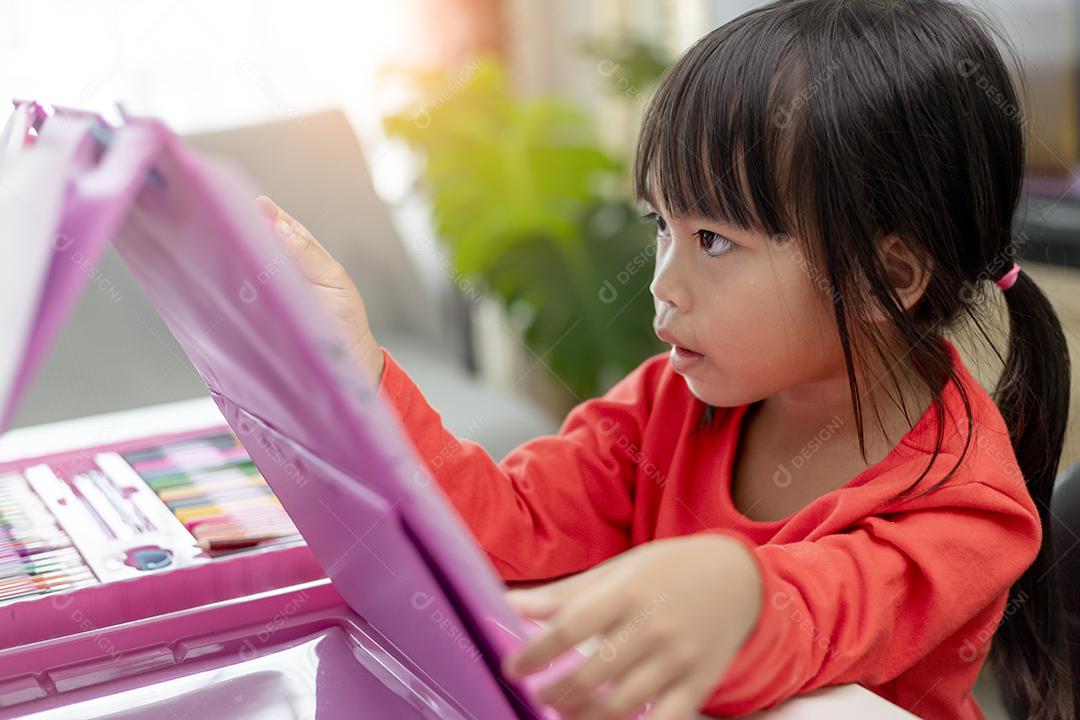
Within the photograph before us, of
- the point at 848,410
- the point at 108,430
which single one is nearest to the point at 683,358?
the point at 848,410

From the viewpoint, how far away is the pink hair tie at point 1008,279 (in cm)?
85

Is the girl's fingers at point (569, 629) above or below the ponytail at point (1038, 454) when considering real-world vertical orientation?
above

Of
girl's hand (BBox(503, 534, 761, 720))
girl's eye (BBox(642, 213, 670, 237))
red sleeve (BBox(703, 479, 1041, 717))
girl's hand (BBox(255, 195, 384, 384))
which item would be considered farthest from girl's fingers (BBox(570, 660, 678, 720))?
girl's eye (BBox(642, 213, 670, 237))

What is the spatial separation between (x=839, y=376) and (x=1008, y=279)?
15cm

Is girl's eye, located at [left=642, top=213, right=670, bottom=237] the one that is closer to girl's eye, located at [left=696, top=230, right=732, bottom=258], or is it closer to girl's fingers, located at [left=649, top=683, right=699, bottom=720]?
girl's eye, located at [left=696, top=230, right=732, bottom=258]

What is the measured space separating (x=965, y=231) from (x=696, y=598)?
459 mm

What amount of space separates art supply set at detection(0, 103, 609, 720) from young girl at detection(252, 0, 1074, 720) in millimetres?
147

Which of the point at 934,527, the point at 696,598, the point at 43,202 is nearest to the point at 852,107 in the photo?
the point at 934,527

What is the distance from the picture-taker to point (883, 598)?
632 millimetres

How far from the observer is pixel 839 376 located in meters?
0.84

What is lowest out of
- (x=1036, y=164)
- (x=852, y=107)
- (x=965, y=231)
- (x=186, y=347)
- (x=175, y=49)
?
(x=1036, y=164)

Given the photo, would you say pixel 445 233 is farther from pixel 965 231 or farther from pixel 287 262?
pixel 287 262

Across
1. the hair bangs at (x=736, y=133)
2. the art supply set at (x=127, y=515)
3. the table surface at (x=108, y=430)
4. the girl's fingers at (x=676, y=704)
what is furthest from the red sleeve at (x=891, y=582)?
the table surface at (x=108, y=430)

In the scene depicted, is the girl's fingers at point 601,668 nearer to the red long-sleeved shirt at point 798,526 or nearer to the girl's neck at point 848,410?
the red long-sleeved shirt at point 798,526
